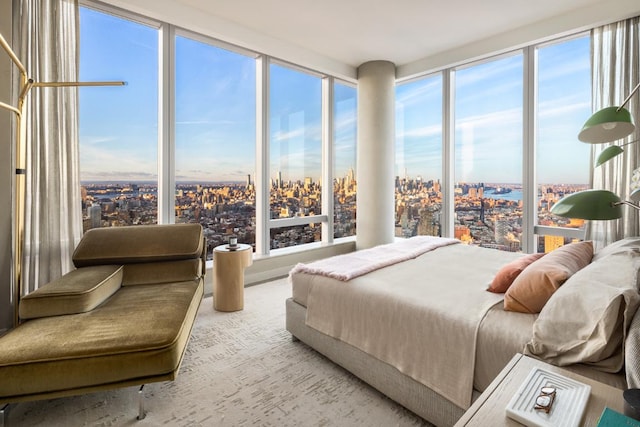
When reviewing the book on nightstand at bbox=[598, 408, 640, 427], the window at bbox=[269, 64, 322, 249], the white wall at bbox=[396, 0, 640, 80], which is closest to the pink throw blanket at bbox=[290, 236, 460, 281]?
the book on nightstand at bbox=[598, 408, 640, 427]

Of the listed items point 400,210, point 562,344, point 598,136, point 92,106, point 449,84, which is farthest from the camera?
point 400,210

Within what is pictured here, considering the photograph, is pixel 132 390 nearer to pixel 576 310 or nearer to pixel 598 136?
pixel 576 310

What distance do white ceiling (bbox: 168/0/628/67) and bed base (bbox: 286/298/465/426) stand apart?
295 cm

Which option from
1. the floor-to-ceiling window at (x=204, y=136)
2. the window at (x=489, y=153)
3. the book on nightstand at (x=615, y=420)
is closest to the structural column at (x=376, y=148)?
the floor-to-ceiling window at (x=204, y=136)

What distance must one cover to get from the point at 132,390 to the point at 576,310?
223 cm

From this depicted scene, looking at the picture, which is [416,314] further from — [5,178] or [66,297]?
[5,178]

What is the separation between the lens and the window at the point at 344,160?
491cm

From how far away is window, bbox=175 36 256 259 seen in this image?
343 centimetres

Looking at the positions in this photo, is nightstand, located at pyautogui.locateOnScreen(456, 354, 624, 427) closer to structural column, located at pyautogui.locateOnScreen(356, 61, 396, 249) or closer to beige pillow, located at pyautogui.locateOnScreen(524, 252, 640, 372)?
beige pillow, located at pyautogui.locateOnScreen(524, 252, 640, 372)

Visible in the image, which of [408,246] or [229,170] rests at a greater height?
[229,170]

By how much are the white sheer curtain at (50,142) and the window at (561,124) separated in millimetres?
4599

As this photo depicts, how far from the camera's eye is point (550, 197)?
3611 mm

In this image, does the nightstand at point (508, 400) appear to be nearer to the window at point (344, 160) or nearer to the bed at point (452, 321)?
the bed at point (452, 321)

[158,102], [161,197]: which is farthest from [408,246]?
[158,102]
